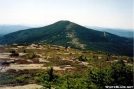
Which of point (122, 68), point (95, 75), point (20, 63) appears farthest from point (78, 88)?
point (20, 63)

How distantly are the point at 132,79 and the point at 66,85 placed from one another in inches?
351

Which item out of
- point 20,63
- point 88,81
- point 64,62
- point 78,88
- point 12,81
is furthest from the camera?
point 64,62

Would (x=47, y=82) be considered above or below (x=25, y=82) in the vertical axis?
above

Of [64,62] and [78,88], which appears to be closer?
[78,88]

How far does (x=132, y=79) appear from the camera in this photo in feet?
81.6

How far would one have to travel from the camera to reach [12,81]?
42.5 metres

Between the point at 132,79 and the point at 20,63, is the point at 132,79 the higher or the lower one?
the higher one

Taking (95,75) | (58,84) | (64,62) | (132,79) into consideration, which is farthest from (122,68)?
(64,62)

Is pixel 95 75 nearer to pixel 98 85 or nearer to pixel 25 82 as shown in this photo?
pixel 98 85

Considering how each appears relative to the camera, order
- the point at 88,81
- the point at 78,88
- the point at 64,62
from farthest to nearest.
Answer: the point at 64,62 < the point at 88,81 < the point at 78,88

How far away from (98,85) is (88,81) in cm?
145

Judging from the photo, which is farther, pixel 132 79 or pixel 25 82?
pixel 25 82


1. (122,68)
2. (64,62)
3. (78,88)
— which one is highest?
(122,68)

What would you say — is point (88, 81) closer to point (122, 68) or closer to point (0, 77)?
point (122, 68)
